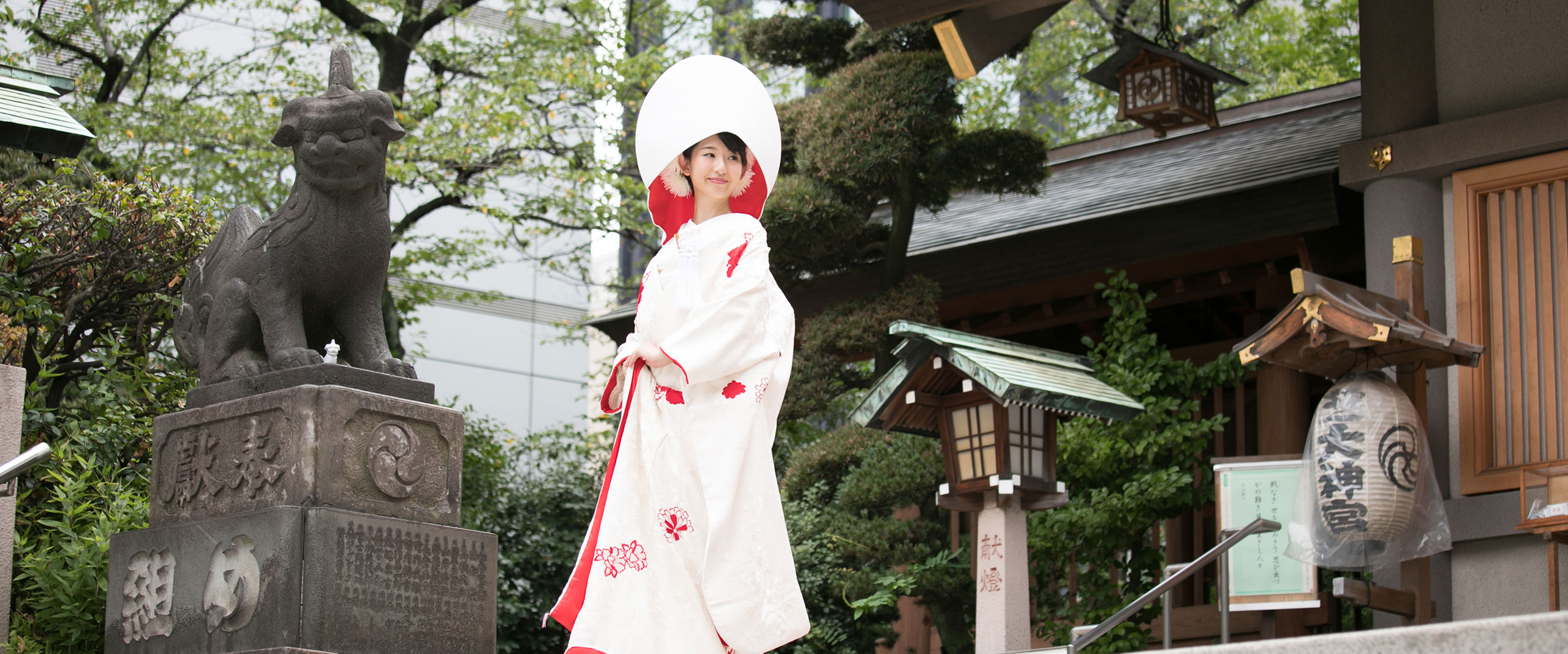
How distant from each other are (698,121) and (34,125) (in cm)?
398

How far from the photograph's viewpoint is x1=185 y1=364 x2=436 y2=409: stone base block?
5.40 metres

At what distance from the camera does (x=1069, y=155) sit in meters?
12.6

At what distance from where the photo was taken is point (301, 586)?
513 cm

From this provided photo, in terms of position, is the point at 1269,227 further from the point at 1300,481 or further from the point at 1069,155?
the point at 1069,155

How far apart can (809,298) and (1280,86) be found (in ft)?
25.4

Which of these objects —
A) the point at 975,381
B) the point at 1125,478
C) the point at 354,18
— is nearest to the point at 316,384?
the point at 975,381

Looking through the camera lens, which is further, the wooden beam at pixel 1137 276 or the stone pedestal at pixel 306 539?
the wooden beam at pixel 1137 276

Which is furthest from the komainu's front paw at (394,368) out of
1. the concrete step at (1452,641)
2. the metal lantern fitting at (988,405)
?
the concrete step at (1452,641)

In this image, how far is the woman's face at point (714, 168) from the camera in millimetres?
4656

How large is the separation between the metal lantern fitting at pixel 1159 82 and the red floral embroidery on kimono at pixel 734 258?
5.56m

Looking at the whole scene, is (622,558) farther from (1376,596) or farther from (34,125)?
(34,125)

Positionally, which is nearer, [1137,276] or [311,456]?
[311,456]

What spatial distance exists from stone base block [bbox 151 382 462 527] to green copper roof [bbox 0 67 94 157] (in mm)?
2025

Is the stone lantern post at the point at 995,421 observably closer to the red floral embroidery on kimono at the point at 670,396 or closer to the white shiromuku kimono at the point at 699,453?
the white shiromuku kimono at the point at 699,453
